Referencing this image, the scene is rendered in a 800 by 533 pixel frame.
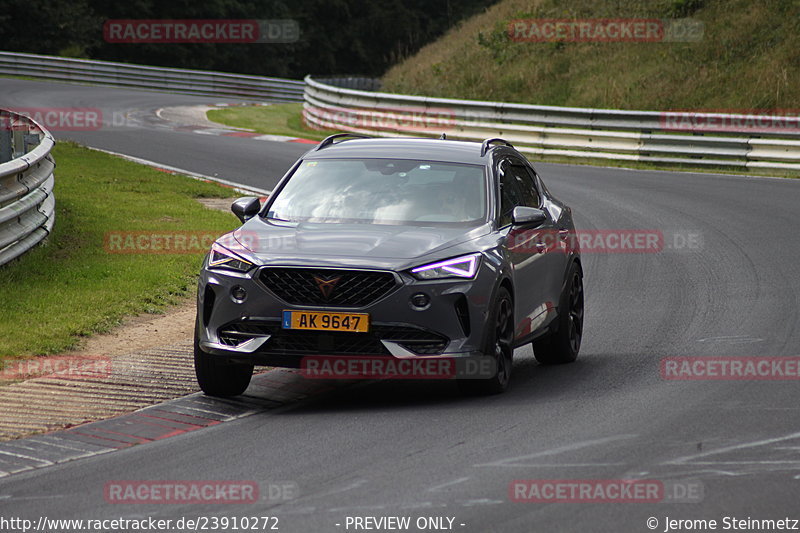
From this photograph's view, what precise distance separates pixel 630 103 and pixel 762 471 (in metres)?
27.8

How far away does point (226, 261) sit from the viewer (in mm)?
8703

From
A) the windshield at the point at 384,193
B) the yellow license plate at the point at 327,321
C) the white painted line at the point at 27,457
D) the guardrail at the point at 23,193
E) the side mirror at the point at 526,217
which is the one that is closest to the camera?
the white painted line at the point at 27,457

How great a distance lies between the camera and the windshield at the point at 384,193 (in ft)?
30.9

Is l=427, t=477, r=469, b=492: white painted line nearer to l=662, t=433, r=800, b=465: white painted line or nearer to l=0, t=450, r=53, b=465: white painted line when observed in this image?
l=662, t=433, r=800, b=465: white painted line

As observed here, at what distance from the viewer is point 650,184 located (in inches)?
937

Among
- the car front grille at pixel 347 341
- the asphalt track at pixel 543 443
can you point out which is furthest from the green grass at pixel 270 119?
the car front grille at pixel 347 341

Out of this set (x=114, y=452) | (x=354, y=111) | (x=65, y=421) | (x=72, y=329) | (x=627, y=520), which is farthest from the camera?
(x=354, y=111)

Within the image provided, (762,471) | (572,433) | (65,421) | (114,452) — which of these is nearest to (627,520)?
(762,471)

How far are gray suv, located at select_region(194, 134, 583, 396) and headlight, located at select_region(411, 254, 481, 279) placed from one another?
0.01 metres

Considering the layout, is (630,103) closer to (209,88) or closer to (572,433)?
(209,88)

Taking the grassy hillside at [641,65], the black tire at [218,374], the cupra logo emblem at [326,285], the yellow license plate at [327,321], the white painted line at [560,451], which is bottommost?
the grassy hillside at [641,65]

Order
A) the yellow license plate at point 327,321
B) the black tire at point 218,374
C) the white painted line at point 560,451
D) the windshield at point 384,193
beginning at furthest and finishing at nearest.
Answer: the windshield at point 384,193 → the black tire at point 218,374 → the yellow license plate at point 327,321 → the white painted line at point 560,451

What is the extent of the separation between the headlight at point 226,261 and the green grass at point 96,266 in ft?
6.87

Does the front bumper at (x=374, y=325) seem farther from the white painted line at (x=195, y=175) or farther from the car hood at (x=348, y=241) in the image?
the white painted line at (x=195, y=175)
